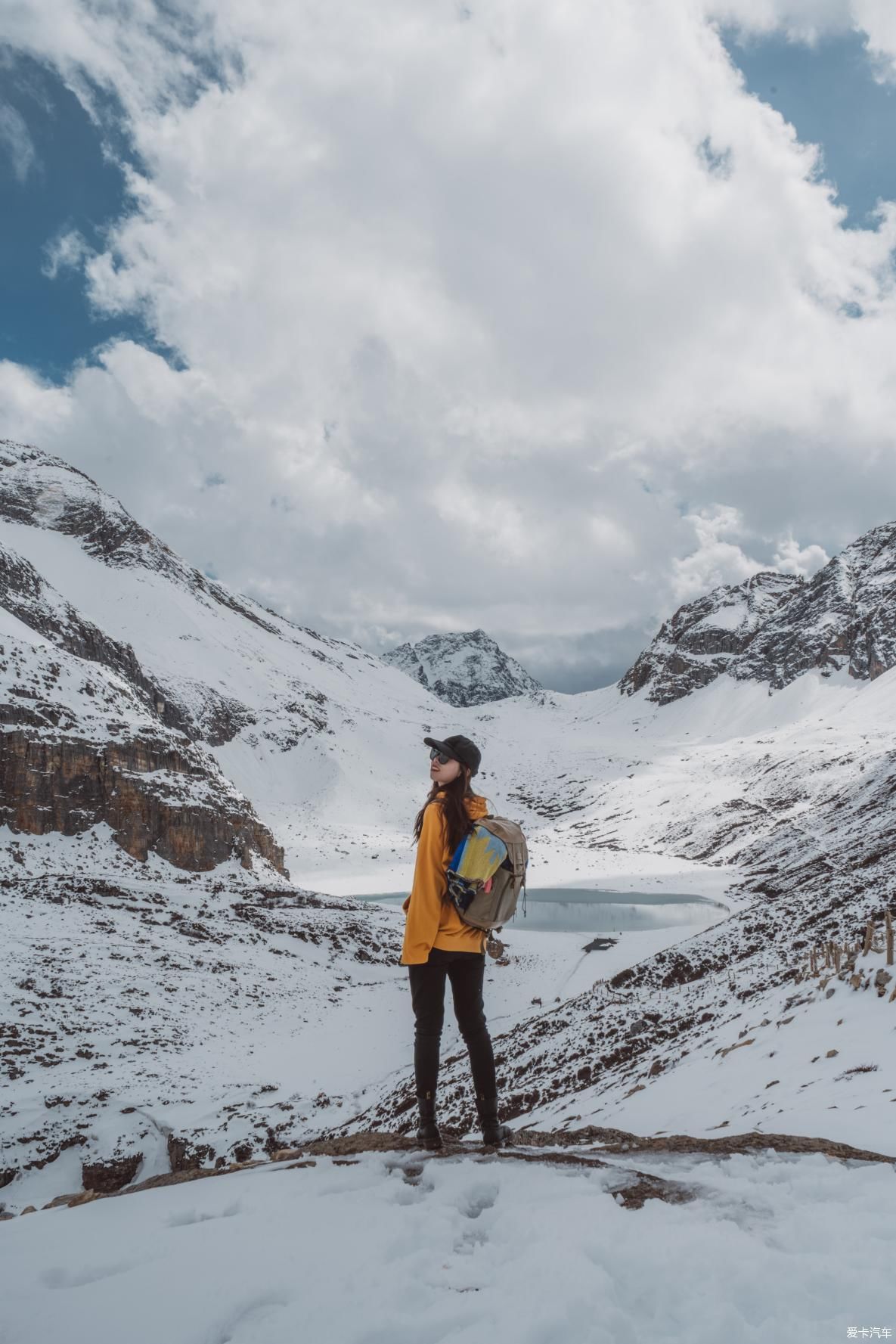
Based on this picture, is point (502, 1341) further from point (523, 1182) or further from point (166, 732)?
point (166, 732)

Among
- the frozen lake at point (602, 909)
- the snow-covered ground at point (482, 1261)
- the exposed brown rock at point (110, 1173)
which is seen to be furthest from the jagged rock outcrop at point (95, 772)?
the snow-covered ground at point (482, 1261)

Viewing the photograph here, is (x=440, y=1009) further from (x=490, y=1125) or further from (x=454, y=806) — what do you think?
(x=454, y=806)

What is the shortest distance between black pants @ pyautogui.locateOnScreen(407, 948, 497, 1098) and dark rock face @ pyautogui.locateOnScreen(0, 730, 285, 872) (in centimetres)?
3953

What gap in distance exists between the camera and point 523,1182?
4.16 metres

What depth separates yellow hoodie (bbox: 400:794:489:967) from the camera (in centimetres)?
518

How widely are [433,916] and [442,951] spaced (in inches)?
12.1

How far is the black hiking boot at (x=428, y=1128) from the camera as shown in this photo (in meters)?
5.11

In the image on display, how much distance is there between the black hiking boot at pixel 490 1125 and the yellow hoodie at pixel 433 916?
1303 millimetres

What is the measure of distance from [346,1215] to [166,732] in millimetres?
49006

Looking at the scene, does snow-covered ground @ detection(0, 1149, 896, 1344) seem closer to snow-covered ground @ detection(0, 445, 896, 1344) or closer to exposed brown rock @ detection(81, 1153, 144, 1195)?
snow-covered ground @ detection(0, 445, 896, 1344)

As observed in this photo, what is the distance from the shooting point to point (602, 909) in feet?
184

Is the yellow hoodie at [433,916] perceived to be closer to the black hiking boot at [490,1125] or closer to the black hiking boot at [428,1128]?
the black hiking boot at [428,1128]

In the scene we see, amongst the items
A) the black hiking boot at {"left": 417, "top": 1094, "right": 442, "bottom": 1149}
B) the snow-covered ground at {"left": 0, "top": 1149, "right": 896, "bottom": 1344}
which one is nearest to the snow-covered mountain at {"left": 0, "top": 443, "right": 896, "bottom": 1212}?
the snow-covered ground at {"left": 0, "top": 1149, "right": 896, "bottom": 1344}

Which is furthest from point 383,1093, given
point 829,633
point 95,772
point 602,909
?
point 829,633
